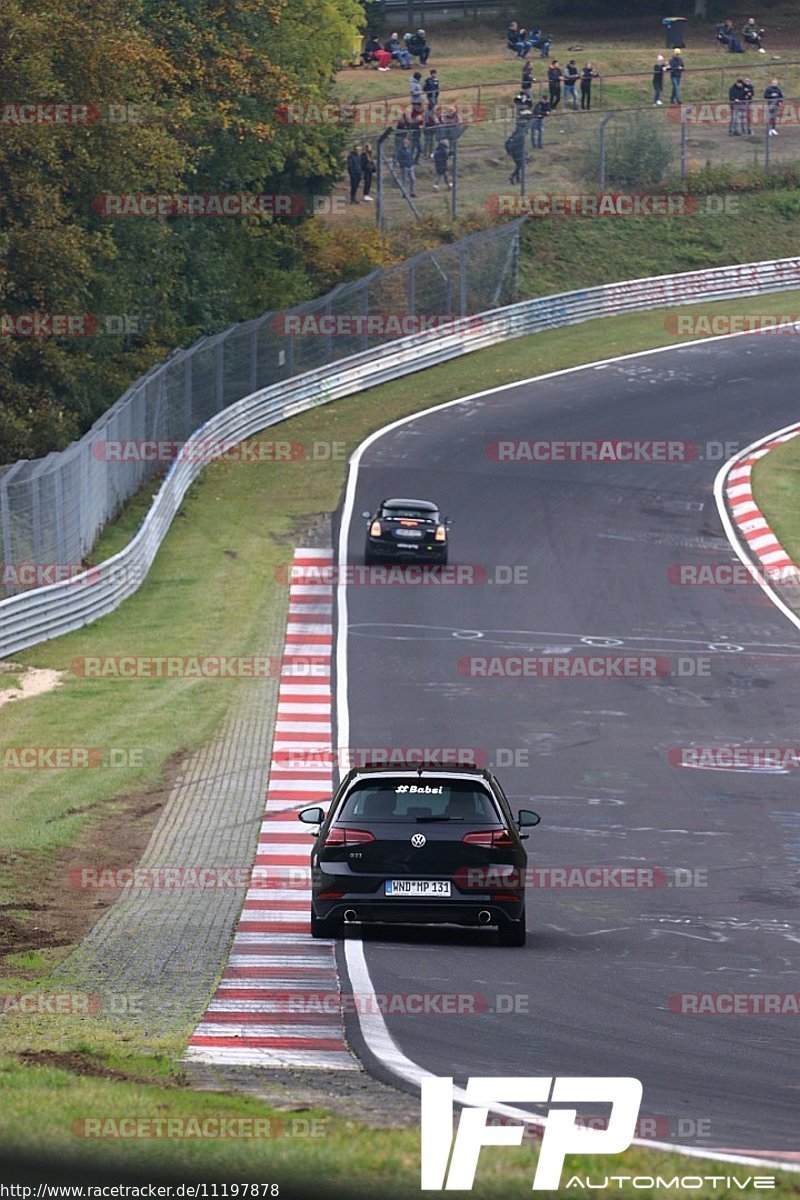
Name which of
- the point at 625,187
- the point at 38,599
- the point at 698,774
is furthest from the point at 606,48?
the point at 698,774

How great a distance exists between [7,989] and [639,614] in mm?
19575

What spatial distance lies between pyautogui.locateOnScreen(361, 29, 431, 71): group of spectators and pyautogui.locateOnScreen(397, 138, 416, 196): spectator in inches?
946

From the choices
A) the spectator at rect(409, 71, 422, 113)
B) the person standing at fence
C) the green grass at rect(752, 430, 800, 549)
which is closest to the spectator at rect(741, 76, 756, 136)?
the person standing at fence

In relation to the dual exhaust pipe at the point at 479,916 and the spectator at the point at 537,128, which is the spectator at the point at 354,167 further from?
the dual exhaust pipe at the point at 479,916

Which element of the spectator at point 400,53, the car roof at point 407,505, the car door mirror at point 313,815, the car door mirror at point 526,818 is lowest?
the car roof at point 407,505

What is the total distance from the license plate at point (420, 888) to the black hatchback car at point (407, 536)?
1995 cm

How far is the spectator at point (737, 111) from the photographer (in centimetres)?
6831

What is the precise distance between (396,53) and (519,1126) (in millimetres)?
79880

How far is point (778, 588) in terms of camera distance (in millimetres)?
33062

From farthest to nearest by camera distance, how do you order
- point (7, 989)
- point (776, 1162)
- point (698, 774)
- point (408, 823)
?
point (698, 774) < point (408, 823) < point (7, 989) < point (776, 1162)

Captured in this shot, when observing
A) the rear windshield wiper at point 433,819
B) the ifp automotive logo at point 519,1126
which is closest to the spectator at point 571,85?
the rear windshield wiper at point 433,819

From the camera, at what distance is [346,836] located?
46.9 feet

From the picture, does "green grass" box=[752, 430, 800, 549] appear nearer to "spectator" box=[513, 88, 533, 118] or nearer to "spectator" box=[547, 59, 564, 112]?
"spectator" box=[513, 88, 533, 118]

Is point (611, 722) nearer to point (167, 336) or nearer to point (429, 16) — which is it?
point (167, 336)
